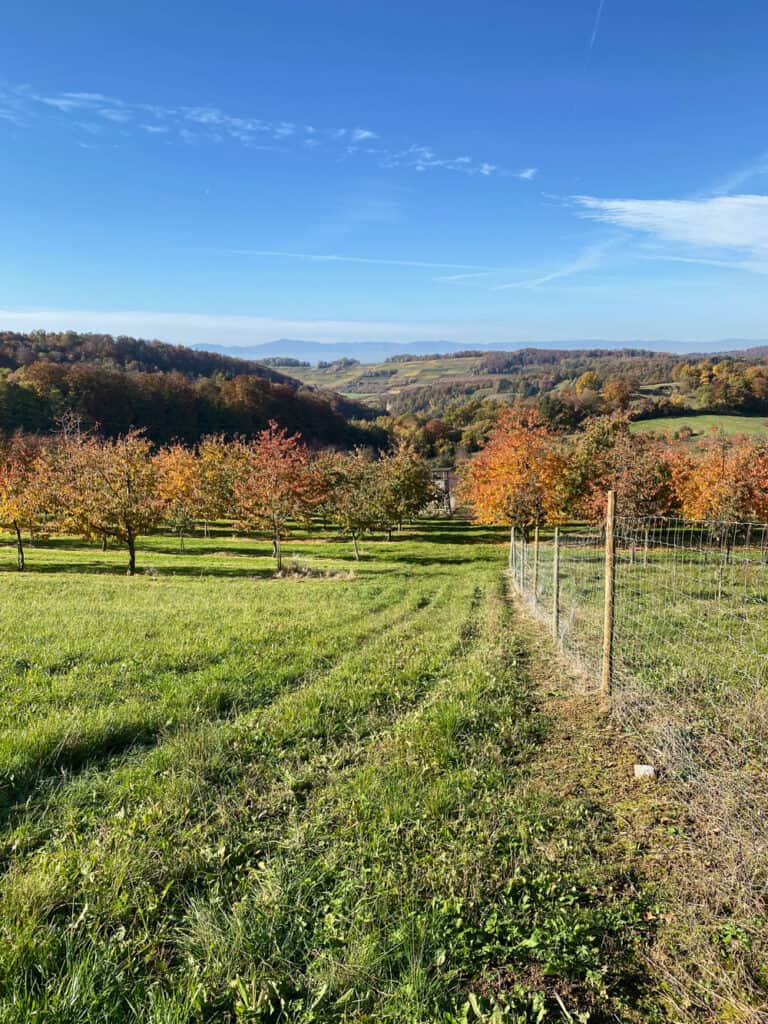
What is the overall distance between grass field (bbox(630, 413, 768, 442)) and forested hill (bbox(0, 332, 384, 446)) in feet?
182

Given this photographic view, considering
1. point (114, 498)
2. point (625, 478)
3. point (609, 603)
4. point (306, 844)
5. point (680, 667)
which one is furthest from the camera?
point (625, 478)

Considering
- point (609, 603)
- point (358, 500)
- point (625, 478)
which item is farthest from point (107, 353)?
point (609, 603)

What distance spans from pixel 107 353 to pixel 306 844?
483 feet

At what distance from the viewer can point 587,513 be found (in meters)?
32.0

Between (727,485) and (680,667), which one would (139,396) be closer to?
(727,485)

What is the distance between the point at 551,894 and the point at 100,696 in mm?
5197

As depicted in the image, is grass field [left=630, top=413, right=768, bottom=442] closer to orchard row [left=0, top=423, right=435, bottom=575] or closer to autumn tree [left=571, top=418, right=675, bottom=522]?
autumn tree [left=571, top=418, right=675, bottom=522]

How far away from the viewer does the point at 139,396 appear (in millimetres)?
101750

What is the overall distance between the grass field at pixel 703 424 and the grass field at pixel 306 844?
7365 centimetres

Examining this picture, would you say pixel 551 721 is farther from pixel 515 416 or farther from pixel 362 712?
pixel 515 416

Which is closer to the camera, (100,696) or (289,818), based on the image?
(289,818)

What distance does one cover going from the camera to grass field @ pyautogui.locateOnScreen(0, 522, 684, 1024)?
2838 millimetres

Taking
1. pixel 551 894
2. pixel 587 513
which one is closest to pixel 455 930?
pixel 551 894

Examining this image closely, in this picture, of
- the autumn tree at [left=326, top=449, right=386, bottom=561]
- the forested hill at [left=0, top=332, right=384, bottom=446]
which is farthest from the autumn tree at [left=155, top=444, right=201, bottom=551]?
the forested hill at [left=0, top=332, right=384, bottom=446]
